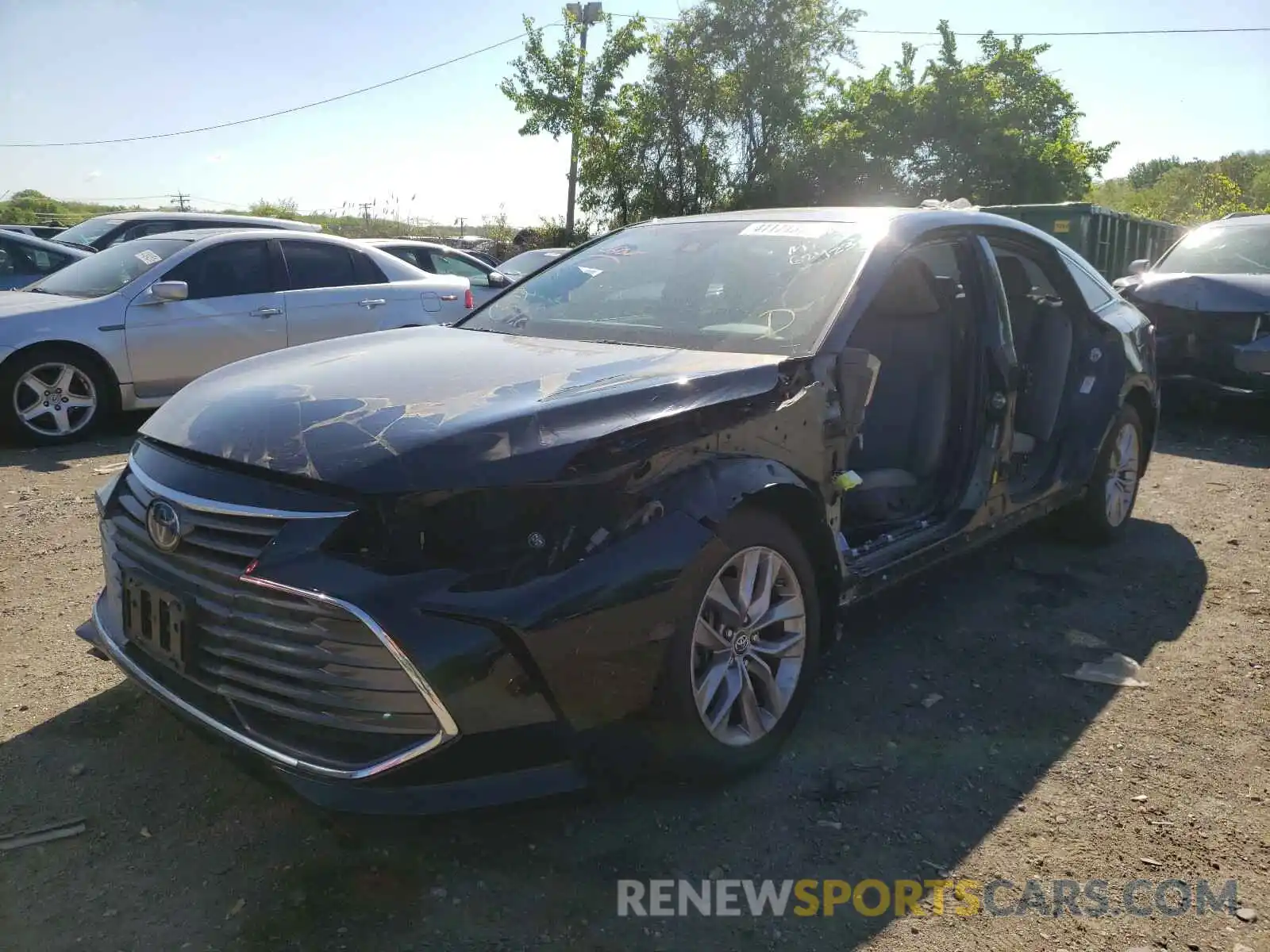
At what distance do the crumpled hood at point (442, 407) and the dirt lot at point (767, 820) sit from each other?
0.83m

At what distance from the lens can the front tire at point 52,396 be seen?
6730 millimetres

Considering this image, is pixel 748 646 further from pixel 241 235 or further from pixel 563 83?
pixel 563 83

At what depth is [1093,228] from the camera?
13508 mm

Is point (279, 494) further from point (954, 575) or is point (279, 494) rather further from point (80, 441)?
point (80, 441)

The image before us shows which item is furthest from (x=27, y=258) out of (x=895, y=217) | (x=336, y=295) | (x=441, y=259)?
(x=895, y=217)

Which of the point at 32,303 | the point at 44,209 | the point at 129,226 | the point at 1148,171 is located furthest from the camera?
the point at 1148,171

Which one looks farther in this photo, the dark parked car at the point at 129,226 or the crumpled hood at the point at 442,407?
the dark parked car at the point at 129,226

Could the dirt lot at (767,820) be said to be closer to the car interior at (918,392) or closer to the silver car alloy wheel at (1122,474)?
the car interior at (918,392)

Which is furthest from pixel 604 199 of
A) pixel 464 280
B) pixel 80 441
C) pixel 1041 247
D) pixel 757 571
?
pixel 757 571

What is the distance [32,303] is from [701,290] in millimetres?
5816

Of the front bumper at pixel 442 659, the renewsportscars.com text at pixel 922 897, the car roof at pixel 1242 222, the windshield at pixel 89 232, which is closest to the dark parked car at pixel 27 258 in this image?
the windshield at pixel 89 232

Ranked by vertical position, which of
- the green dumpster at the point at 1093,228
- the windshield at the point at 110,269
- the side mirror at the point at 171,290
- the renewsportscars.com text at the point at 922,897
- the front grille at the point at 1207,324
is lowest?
the renewsportscars.com text at the point at 922,897

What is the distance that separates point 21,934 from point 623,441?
1742 mm

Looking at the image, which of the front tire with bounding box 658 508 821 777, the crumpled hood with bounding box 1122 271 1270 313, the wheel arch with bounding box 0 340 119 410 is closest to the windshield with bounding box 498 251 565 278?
Answer: the wheel arch with bounding box 0 340 119 410
